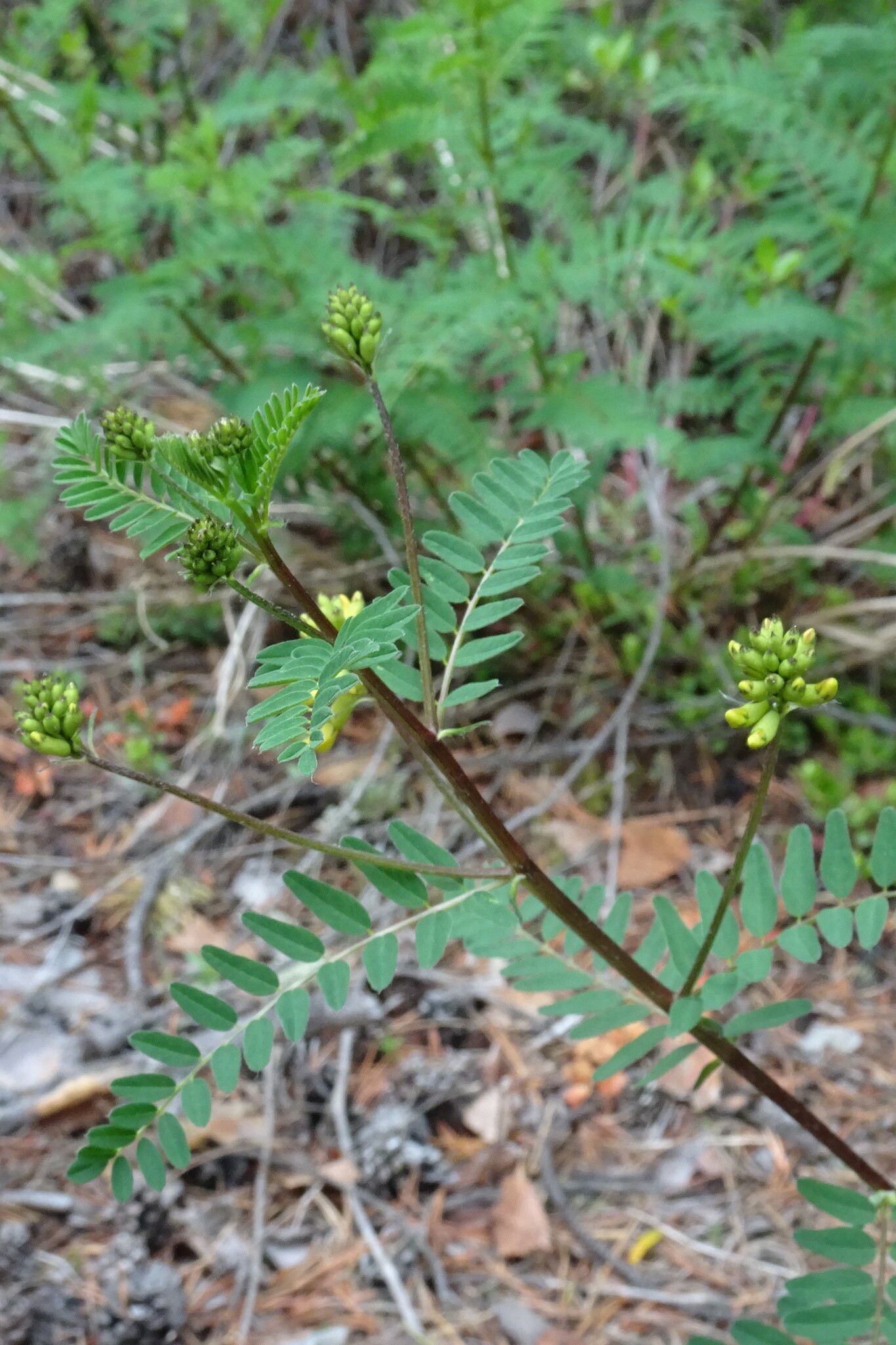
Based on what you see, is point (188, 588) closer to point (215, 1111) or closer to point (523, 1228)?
point (215, 1111)

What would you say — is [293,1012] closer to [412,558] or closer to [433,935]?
[433,935]

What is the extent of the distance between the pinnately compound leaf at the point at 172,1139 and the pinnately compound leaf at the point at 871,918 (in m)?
0.71

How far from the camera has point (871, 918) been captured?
102 centimetres

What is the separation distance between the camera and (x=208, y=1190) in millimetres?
1823

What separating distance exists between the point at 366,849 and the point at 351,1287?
115 centimetres

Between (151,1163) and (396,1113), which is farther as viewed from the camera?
(396,1113)

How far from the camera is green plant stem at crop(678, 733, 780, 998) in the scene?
79cm

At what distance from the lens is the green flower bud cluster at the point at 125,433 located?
2.50 ft

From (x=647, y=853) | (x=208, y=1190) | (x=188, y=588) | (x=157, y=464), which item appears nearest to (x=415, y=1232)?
(x=208, y=1190)

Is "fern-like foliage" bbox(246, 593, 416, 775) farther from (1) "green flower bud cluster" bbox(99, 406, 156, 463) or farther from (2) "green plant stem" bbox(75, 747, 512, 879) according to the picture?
(1) "green flower bud cluster" bbox(99, 406, 156, 463)

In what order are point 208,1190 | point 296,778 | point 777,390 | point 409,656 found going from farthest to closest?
point 777,390 < point 296,778 < point 409,656 < point 208,1190

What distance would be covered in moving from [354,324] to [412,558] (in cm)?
20

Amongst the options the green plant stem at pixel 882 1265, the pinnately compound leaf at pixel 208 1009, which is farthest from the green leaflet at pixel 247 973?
the green plant stem at pixel 882 1265

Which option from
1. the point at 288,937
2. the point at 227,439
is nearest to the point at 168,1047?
the point at 288,937
